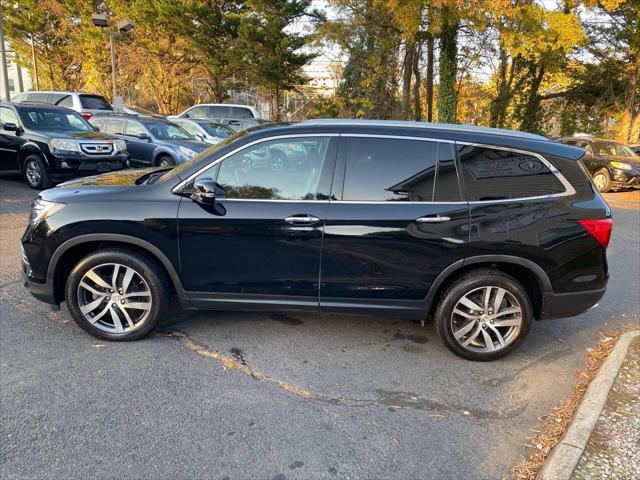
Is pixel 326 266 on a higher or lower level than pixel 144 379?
higher

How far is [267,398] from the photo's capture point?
3178mm

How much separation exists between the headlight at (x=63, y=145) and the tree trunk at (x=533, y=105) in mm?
24769

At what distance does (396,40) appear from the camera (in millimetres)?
20938

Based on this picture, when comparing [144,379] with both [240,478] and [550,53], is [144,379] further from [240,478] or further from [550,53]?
[550,53]

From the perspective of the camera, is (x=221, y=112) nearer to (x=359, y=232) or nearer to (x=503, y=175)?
(x=359, y=232)

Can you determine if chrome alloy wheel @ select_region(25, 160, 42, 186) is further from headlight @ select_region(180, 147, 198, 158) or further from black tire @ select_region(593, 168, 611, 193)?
black tire @ select_region(593, 168, 611, 193)

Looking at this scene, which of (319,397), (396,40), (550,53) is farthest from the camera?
(396,40)

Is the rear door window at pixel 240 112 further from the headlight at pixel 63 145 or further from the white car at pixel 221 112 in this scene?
the headlight at pixel 63 145

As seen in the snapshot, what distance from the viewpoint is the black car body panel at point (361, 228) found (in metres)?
3.54

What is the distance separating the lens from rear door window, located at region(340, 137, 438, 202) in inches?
140

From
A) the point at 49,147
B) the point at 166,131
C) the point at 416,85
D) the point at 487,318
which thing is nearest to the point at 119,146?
the point at 49,147

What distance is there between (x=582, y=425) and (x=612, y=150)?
15493 millimetres

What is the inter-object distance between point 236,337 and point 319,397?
1.09m

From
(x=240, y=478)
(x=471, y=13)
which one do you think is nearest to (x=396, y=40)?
(x=471, y=13)
